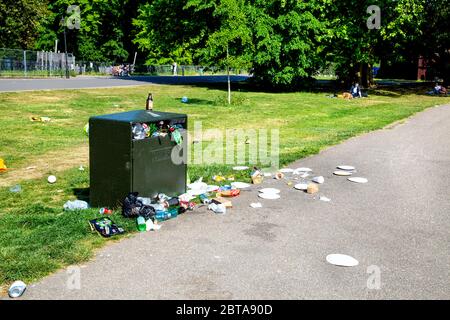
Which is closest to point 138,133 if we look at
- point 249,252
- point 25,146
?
point 249,252

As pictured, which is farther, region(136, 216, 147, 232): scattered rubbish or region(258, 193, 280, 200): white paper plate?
region(258, 193, 280, 200): white paper plate

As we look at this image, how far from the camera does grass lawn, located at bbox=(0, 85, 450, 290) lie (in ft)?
16.5

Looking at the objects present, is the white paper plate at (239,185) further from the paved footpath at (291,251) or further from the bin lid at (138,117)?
the bin lid at (138,117)

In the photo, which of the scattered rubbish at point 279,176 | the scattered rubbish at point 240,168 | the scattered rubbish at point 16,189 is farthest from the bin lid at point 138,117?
the scattered rubbish at point 240,168

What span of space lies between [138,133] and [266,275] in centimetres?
265

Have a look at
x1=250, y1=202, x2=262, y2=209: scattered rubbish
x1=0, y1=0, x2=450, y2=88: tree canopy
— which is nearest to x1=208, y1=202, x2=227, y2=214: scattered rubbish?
x1=250, y1=202, x2=262, y2=209: scattered rubbish

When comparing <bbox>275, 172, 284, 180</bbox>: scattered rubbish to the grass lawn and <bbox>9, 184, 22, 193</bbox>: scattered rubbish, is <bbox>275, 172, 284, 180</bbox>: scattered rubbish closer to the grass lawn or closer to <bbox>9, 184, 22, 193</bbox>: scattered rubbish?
the grass lawn

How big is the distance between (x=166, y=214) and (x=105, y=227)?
0.89 m

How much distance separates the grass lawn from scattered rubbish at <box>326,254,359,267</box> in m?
2.37

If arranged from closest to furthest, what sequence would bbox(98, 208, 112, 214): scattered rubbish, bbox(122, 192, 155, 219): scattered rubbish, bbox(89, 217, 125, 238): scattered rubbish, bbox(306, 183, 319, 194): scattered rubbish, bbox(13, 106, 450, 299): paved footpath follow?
bbox(13, 106, 450, 299): paved footpath < bbox(89, 217, 125, 238): scattered rubbish < bbox(122, 192, 155, 219): scattered rubbish < bbox(98, 208, 112, 214): scattered rubbish < bbox(306, 183, 319, 194): scattered rubbish

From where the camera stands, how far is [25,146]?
11.4 metres

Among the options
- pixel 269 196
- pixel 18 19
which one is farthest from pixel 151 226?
pixel 18 19

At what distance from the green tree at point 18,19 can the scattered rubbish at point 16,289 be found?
52.5m
